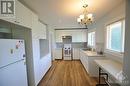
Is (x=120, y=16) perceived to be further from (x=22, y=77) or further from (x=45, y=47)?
(x=45, y=47)

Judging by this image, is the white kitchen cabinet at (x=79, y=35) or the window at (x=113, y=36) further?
the white kitchen cabinet at (x=79, y=35)

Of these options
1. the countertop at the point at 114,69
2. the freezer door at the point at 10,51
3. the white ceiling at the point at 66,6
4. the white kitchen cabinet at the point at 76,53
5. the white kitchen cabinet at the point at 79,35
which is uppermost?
the white ceiling at the point at 66,6

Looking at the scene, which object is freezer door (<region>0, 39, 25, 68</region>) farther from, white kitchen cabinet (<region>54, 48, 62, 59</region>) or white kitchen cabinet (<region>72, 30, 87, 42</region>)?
white kitchen cabinet (<region>72, 30, 87, 42</region>)

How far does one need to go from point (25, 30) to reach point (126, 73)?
8.62ft

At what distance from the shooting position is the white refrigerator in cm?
170

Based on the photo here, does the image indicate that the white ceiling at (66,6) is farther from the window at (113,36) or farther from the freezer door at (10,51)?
the freezer door at (10,51)

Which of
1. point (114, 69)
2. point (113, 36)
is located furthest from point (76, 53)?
point (114, 69)

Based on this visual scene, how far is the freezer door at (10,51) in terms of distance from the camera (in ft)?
5.55

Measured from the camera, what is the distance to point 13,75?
79.2 inches

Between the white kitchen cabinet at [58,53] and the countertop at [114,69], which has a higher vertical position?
the countertop at [114,69]

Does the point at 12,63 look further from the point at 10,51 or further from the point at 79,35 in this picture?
the point at 79,35

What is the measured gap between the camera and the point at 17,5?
6.48 feet

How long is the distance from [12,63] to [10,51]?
0.25m

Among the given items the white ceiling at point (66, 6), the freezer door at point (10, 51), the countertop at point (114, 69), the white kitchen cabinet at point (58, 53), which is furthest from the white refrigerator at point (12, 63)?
the white kitchen cabinet at point (58, 53)
